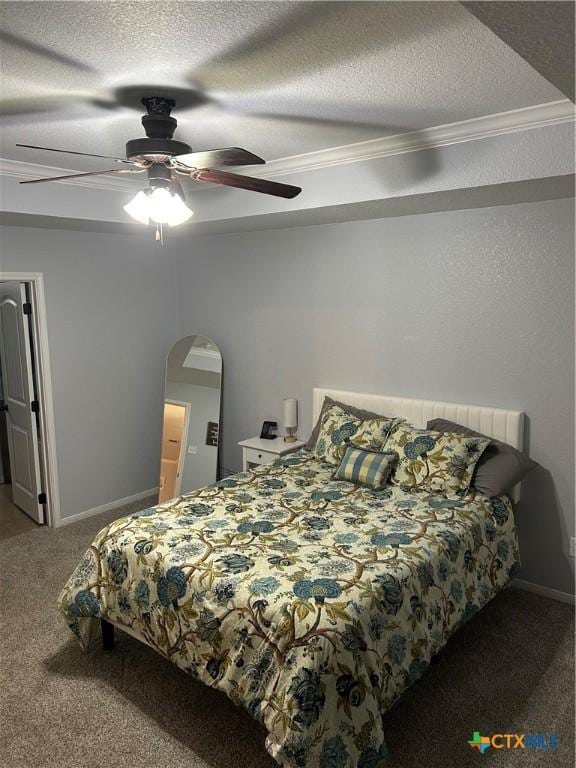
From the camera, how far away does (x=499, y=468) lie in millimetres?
3430

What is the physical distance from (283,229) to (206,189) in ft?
2.23

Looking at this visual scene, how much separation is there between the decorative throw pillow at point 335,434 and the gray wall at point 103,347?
1.90 metres

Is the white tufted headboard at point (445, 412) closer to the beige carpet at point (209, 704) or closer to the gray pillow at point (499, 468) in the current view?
the gray pillow at point (499, 468)

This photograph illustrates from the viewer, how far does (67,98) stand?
8.22 feet

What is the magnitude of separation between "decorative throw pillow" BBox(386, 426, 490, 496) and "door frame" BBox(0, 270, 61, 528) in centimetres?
269

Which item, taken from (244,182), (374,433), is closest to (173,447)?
Answer: (374,433)

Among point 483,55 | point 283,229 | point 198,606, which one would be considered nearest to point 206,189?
point 283,229

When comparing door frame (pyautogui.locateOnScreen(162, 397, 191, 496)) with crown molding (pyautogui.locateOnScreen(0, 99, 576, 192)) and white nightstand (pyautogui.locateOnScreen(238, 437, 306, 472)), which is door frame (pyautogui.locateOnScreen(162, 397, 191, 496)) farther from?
crown molding (pyautogui.locateOnScreen(0, 99, 576, 192))

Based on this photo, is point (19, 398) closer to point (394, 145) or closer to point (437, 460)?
point (437, 460)

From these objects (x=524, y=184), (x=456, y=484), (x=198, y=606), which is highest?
(x=524, y=184)

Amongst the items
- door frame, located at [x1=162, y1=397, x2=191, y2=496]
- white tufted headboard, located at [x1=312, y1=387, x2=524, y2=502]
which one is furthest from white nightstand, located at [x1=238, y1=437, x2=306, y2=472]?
door frame, located at [x1=162, y1=397, x2=191, y2=496]

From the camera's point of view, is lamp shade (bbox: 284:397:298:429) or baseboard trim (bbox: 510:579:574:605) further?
lamp shade (bbox: 284:397:298:429)

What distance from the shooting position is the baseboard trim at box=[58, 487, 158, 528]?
486 cm

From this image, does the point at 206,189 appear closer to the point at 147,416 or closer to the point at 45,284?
the point at 45,284
